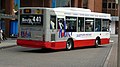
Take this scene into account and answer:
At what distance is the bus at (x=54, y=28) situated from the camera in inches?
863


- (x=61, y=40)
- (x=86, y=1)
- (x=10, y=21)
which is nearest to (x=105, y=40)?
(x=61, y=40)

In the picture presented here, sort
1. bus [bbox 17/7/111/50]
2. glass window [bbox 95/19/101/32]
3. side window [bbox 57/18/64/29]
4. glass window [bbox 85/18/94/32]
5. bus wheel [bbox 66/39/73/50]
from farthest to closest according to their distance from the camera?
glass window [bbox 95/19/101/32]
glass window [bbox 85/18/94/32]
bus wheel [bbox 66/39/73/50]
side window [bbox 57/18/64/29]
bus [bbox 17/7/111/50]

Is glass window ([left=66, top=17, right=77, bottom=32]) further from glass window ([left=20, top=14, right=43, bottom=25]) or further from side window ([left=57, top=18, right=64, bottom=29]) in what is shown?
glass window ([left=20, top=14, right=43, bottom=25])

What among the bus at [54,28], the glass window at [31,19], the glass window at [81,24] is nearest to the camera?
the bus at [54,28]

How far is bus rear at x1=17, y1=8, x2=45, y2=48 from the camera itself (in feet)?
71.9

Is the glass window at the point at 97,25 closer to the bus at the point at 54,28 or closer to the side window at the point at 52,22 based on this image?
the bus at the point at 54,28

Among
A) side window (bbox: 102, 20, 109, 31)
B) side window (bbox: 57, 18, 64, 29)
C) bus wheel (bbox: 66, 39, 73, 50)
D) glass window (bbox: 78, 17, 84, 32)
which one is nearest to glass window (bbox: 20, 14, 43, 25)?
side window (bbox: 57, 18, 64, 29)

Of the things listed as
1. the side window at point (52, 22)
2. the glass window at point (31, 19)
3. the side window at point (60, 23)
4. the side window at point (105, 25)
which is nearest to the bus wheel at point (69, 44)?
the side window at point (60, 23)

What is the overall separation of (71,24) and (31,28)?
11.6 ft

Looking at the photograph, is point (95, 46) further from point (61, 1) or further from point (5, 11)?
point (61, 1)

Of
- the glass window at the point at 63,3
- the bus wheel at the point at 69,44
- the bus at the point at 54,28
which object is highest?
the glass window at the point at 63,3

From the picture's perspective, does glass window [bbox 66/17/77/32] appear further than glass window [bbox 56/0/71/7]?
No

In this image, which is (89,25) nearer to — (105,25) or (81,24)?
(81,24)

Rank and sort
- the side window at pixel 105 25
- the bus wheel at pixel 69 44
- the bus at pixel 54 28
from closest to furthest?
1. the bus at pixel 54 28
2. the bus wheel at pixel 69 44
3. the side window at pixel 105 25
